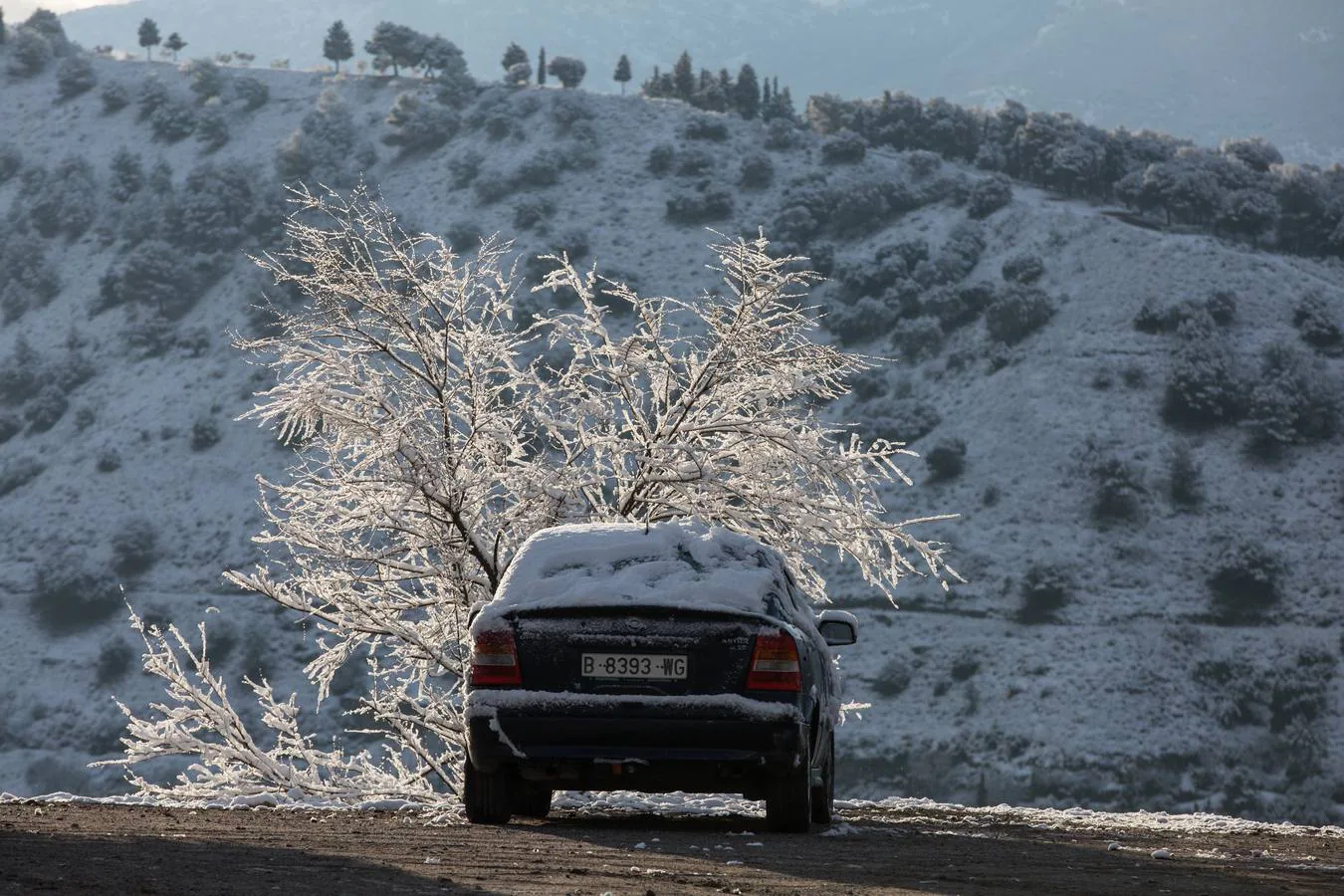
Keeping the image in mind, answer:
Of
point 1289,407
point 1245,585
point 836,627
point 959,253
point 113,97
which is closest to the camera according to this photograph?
point 836,627

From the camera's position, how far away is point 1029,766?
4494 cm

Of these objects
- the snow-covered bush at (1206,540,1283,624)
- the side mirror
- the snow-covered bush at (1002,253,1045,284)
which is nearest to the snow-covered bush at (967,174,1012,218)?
the snow-covered bush at (1002,253,1045,284)

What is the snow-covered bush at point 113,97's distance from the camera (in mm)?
91775

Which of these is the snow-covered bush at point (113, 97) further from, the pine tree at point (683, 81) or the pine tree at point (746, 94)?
the pine tree at point (746, 94)

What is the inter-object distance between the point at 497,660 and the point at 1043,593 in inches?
1821

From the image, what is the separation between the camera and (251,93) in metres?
93.5

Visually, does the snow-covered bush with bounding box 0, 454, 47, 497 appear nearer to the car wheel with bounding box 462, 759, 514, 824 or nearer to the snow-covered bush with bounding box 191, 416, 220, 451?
the snow-covered bush with bounding box 191, 416, 220, 451

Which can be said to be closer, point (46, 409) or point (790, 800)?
point (790, 800)

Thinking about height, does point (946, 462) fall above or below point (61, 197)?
below

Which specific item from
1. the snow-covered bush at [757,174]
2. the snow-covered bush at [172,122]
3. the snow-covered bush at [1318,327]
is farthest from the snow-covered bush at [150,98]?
the snow-covered bush at [1318,327]

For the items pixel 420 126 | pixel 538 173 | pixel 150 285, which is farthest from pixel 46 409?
pixel 420 126

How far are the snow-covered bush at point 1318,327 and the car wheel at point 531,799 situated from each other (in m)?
60.9

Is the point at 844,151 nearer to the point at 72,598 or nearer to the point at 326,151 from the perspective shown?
the point at 326,151

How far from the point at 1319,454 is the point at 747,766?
182 ft
